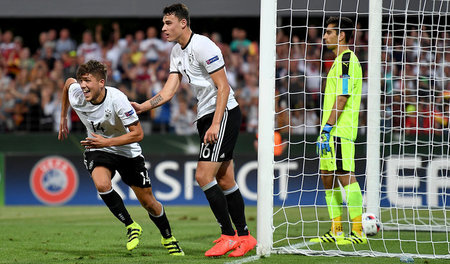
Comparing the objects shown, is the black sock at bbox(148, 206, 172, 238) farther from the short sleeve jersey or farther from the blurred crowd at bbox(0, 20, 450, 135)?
the blurred crowd at bbox(0, 20, 450, 135)

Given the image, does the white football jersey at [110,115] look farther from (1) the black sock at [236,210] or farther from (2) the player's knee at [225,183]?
(1) the black sock at [236,210]

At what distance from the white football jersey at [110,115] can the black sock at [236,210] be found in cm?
105

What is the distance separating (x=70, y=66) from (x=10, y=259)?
10204mm

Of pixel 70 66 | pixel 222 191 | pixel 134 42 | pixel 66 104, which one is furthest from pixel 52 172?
pixel 222 191

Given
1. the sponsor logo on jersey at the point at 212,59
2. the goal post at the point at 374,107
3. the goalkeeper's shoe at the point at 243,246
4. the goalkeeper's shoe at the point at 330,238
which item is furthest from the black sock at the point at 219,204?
the goal post at the point at 374,107

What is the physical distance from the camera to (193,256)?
6.79m

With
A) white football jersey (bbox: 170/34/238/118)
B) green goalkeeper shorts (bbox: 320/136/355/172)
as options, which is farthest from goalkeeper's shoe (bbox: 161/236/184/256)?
green goalkeeper shorts (bbox: 320/136/355/172)

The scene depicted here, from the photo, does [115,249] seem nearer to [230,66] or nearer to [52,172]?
[52,172]

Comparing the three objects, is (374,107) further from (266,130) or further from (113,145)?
(113,145)

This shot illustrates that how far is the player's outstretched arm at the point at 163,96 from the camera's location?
23.1 feet

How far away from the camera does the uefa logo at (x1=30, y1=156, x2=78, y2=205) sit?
1478cm

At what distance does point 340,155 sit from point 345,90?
716mm

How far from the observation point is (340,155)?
7910 mm

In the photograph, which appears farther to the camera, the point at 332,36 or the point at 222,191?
the point at 332,36
